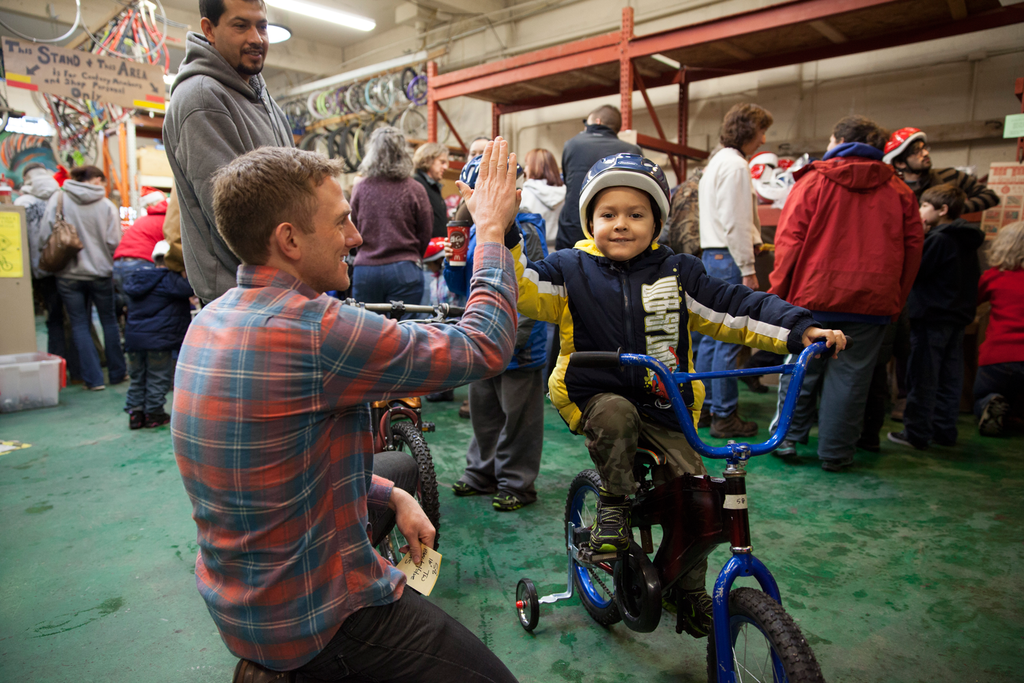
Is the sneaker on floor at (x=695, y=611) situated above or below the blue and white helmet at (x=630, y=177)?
below

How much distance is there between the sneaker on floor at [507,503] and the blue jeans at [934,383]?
2750 mm

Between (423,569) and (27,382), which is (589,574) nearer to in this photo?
(423,569)

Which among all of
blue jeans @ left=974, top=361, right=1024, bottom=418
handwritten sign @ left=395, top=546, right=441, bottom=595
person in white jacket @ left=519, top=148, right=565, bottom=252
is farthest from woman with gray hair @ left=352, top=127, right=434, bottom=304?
blue jeans @ left=974, top=361, right=1024, bottom=418

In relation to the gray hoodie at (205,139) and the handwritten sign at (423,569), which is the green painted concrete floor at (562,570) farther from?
the gray hoodie at (205,139)

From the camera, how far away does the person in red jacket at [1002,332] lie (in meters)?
4.05

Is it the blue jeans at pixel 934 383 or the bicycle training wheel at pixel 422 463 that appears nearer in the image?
the bicycle training wheel at pixel 422 463

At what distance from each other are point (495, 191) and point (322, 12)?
995cm

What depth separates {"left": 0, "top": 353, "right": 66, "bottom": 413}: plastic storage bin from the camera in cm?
485

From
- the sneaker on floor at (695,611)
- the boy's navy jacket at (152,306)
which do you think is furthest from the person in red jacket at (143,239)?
the sneaker on floor at (695,611)

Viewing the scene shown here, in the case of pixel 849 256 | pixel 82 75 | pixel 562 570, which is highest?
pixel 82 75

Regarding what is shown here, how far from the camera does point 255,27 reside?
6.64 feet

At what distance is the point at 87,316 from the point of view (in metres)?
5.52

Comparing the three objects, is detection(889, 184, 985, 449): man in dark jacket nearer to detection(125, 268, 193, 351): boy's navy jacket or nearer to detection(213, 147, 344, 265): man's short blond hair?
detection(213, 147, 344, 265): man's short blond hair

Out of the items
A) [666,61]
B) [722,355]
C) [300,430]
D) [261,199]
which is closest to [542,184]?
[722,355]
